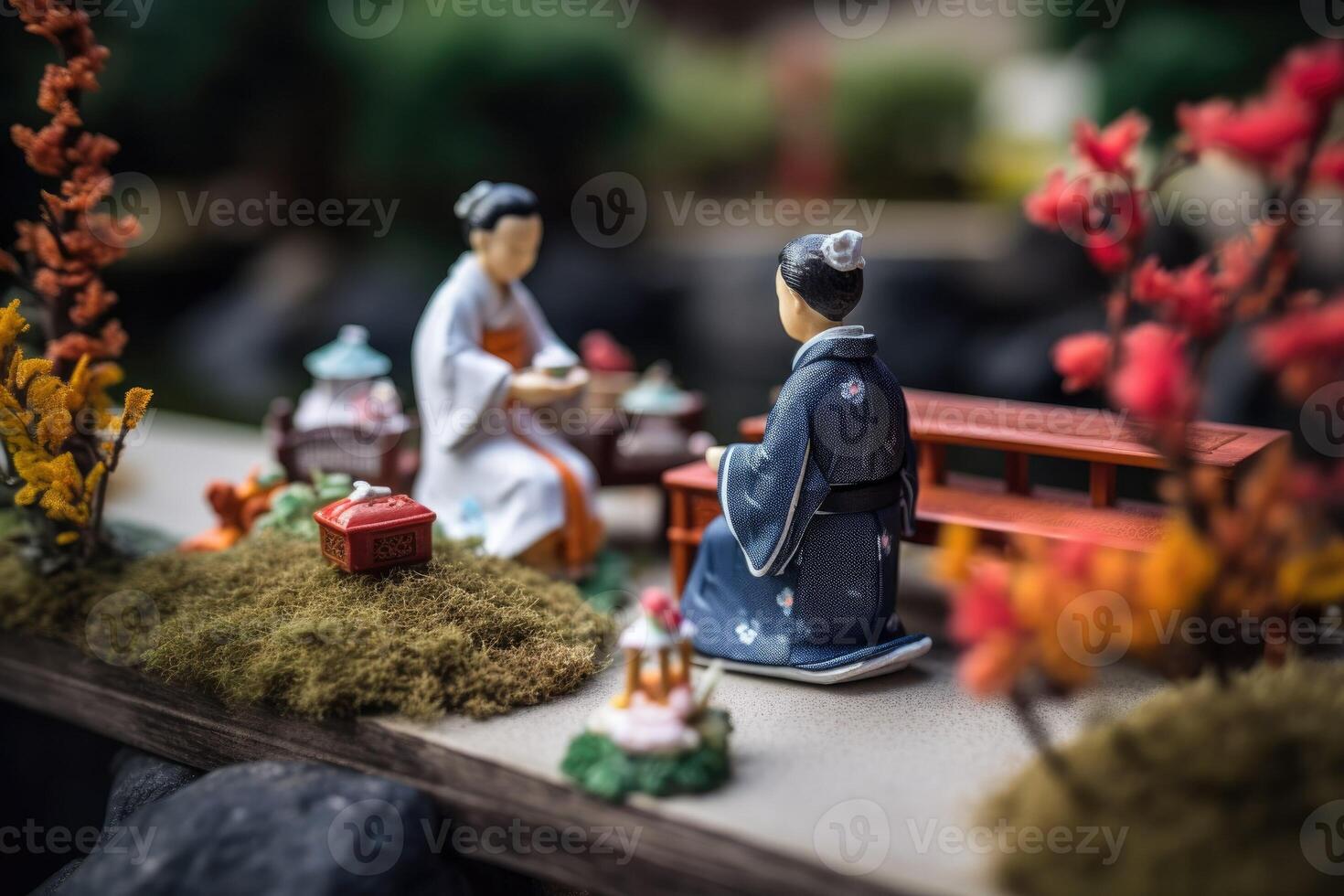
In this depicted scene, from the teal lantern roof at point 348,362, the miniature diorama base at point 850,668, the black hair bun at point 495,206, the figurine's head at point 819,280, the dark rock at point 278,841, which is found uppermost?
the black hair bun at point 495,206

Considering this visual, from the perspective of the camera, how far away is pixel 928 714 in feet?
10.1

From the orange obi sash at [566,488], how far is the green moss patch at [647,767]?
1.29 meters

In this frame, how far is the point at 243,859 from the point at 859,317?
5.49 meters

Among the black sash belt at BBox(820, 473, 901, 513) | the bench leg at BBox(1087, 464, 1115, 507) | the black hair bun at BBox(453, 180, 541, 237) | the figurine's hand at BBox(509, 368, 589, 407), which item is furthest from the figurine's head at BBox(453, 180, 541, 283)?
the bench leg at BBox(1087, 464, 1115, 507)

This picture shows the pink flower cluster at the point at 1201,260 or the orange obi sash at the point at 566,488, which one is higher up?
the pink flower cluster at the point at 1201,260

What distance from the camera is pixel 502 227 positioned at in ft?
12.4

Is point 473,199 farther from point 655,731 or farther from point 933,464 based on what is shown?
point 655,731

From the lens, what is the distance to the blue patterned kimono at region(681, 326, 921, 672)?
3.09 metres

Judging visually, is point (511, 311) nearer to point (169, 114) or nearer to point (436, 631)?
point (436, 631)

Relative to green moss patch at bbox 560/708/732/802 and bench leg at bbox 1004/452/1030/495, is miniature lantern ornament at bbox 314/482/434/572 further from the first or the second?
bench leg at bbox 1004/452/1030/495

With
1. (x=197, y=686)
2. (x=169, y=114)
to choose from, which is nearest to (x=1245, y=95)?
(x=197, y=686)

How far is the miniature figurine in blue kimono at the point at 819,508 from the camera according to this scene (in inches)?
122

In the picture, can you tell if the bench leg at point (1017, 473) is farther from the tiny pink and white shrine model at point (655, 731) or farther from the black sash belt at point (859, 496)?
the tiny pink and white shrine model at point (655, 731)

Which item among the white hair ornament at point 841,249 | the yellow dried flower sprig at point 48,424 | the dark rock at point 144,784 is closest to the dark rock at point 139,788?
the dark rock at point 144,784
